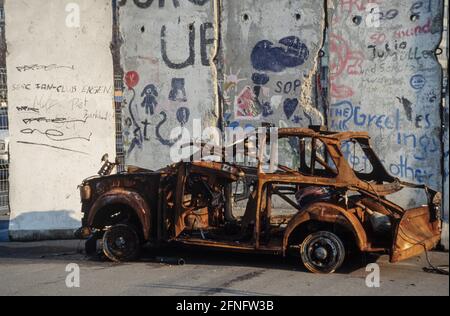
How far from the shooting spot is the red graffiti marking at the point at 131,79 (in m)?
12.1

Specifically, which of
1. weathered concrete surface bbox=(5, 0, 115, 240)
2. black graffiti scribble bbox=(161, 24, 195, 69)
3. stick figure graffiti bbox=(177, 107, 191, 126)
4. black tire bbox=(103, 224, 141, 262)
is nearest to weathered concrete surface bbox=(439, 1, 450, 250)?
black graffiti scribble bbox=(161, 24, 195, 69)

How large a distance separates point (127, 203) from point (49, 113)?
3959 mm

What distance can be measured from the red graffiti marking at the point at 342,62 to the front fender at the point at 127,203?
4.35m

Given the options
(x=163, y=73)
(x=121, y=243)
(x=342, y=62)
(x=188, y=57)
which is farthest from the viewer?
(x=163, y=73)

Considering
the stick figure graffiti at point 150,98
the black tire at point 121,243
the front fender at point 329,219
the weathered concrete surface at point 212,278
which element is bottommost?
the weathered concrete surface at point 212,278

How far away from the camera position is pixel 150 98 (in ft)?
39.2

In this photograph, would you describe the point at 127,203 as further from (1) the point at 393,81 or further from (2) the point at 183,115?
(1) the point at 393,81

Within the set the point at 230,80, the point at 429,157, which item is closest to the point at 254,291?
the point at 429,157

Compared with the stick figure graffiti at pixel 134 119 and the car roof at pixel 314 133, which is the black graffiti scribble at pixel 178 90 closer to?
the stick figure graffiti at pixel 134 119

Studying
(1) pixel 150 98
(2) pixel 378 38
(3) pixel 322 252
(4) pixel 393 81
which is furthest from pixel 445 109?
(1) pixel 150 98

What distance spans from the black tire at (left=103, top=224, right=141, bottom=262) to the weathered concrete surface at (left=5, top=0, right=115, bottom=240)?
3039 millimetres

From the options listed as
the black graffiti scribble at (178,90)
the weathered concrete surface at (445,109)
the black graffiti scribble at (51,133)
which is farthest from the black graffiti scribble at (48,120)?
the weathered concrete surface at (445,109)

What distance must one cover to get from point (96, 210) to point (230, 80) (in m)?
4.18

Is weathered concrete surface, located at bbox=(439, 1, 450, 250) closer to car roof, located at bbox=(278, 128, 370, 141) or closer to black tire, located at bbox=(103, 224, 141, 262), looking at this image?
car roof, located at bbox=(278, 128, 370, 141)
